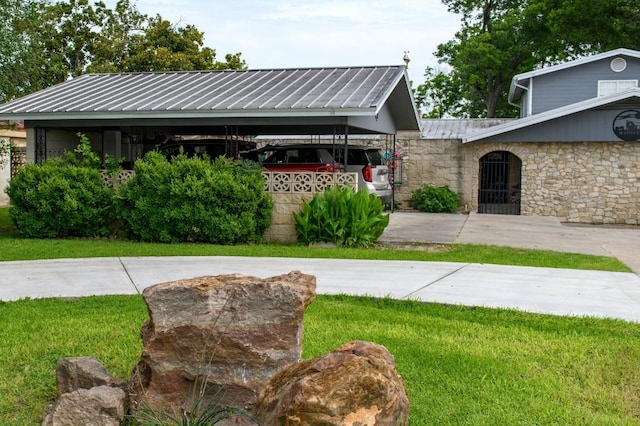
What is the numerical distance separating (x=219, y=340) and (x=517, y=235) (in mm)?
11855

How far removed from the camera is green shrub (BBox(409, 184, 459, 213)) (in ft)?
74.1

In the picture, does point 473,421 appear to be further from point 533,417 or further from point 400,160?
point 400,160

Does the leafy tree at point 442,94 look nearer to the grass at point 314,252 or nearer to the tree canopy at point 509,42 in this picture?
the tree canopy at point 509,42

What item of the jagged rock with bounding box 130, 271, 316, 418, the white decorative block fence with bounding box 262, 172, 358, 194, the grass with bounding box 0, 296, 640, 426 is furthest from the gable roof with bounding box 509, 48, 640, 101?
the jagged rock with bounding box 130, 271, 316, 418

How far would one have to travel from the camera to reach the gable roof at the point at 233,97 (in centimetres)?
1388

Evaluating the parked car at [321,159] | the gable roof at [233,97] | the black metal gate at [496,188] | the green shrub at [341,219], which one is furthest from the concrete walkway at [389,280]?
the black metal gate at [496,188]

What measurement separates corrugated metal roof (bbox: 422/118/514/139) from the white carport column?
1087cm

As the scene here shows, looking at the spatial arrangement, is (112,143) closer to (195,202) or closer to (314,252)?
(195,202)

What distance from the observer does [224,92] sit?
16.0 m

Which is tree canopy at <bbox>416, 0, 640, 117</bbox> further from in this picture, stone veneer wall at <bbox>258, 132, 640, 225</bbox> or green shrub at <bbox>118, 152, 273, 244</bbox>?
green shrub at <bbox>118, 152, 273, 244</bbox>

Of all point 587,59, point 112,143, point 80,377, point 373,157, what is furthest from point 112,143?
point 587,59

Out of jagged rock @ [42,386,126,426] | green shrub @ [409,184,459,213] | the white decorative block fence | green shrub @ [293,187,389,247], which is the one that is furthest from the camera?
green shrub @ [409,184,459,213]

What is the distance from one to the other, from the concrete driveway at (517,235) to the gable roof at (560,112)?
11.1 ft

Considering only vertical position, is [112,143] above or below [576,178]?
above
